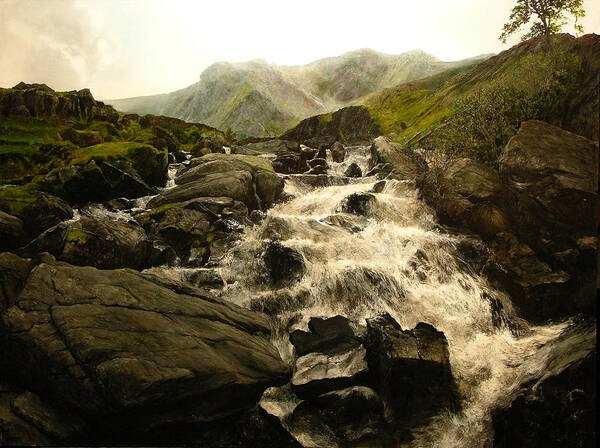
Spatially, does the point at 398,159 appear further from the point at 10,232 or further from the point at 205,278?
the point at 10,232

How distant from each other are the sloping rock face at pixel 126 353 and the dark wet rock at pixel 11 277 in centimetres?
172

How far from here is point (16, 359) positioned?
9.44 metres

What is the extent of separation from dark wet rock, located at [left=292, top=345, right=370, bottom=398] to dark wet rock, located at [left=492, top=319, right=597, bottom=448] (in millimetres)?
4058

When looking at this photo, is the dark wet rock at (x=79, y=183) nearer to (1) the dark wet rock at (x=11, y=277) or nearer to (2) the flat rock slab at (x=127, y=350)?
(1) the dark wet rock at (x=11, y=277)

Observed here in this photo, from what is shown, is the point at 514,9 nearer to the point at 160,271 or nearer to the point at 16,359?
the point at 160,271

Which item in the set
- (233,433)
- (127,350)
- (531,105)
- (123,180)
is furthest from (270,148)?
(127,350)


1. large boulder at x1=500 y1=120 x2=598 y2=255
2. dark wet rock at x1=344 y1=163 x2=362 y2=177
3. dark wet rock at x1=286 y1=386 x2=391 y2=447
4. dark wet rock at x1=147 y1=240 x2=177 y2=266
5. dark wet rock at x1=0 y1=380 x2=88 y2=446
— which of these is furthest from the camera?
dark wet rock at x1=344 y1=163 x2=362 y2=177

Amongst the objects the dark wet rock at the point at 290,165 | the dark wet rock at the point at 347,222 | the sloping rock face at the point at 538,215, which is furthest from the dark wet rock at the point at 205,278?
the dark wet rock at the point at 290,165

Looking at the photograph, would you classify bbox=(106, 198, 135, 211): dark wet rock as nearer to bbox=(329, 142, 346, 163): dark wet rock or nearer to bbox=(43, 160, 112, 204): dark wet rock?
bbox=(43, 160, 112, 204): dark wet rock

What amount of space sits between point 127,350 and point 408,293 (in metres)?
12.5

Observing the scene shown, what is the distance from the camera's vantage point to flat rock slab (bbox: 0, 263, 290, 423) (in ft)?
29.0

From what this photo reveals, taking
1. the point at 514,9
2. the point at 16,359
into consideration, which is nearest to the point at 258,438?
the point at 16,359

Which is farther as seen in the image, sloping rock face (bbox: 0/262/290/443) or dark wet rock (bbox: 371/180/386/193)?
Answer: dark wet rock (bbox: 371/180/386/193)

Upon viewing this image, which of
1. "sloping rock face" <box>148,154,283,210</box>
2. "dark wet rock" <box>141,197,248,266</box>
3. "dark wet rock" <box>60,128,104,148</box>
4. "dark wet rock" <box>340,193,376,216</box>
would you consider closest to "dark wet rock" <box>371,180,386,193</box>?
"dark wet rock" <box>340,193,376,216</box>
